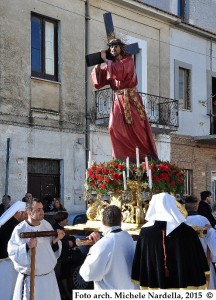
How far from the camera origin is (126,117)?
28.0ft

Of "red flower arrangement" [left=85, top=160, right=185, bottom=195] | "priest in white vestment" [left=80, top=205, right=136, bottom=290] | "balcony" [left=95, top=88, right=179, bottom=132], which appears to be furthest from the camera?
"balcony" [left=95, top=88, right=179, bottom=132]

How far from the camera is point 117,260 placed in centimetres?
594

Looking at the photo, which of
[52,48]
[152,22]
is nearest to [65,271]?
[52,48]

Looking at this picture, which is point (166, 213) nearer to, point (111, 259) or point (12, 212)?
point (111, 259)

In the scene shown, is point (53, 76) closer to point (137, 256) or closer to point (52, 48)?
point (52, 48)

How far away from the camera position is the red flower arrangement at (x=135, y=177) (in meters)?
8.06

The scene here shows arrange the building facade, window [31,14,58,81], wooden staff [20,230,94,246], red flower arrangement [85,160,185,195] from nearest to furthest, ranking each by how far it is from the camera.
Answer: wooden staff [20,230,94,246]
red flower arrangement [85,160,185,195]
the building facade
window [31,14,58,81]

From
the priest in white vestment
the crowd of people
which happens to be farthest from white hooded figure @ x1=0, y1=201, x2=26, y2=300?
the priest in white vestment

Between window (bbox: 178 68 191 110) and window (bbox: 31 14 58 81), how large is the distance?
A: 6.43 meters

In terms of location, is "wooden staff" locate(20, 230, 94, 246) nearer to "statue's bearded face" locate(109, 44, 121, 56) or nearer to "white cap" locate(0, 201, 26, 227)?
"white cap" locate(0, 201, 26, 227)

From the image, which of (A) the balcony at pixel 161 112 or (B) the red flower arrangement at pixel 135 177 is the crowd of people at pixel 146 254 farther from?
(A) the balcony at pixel 161 112

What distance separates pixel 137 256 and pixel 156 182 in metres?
2.33

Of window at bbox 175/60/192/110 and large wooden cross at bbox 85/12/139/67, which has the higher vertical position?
window at bbox 175/60/192/110

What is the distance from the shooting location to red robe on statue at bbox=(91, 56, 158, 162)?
28.0 feet
